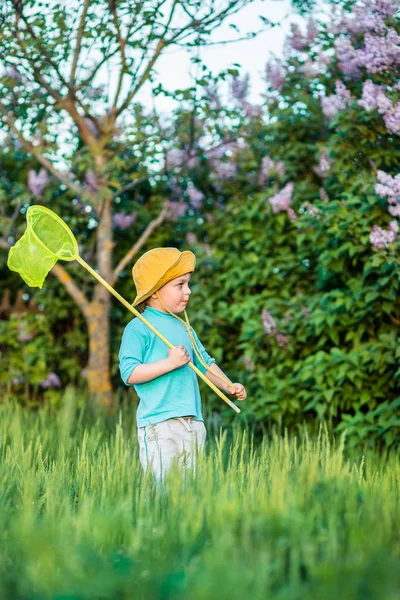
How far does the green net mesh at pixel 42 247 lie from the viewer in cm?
326

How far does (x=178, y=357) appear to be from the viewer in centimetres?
310

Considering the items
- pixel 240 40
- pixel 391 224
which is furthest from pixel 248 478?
pixel 240 40

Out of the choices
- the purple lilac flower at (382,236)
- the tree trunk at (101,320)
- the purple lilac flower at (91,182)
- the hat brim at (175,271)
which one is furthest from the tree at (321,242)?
the hat brim at (175,271)

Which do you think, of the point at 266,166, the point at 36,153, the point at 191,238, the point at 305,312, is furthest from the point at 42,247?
the point at 191,238

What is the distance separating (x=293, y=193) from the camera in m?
5.84

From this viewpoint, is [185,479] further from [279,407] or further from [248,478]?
[279,407]

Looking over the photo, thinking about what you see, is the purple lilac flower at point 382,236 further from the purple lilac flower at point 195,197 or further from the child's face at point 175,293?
the purple lilac flower at point 195,197

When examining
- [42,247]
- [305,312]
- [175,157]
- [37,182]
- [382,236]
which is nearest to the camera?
[42,247]

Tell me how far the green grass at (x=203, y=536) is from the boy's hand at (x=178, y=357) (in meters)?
0.39

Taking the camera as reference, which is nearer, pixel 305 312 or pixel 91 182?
pixel 305 312

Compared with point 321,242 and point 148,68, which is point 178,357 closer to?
point 321,242

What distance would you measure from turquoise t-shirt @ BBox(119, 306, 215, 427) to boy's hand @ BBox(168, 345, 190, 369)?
19 cm

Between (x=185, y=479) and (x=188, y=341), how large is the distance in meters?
0.67

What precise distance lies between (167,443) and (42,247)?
963 mm
